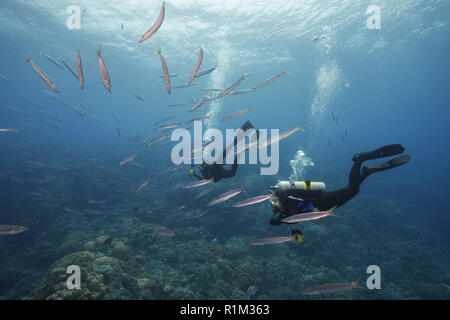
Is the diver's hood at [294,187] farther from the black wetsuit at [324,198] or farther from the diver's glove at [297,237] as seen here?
the diver's glove at [297,237]

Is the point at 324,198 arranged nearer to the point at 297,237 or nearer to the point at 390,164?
the point at 297,237

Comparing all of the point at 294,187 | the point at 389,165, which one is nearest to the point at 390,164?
the point at 389,165

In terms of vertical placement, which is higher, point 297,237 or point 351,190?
point 351,190

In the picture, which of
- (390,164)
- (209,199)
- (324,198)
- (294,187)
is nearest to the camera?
(294,187)

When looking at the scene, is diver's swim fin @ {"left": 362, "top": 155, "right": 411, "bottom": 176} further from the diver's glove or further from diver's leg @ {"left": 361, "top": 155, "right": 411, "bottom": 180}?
the diver's glove

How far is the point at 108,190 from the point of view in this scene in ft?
50.4

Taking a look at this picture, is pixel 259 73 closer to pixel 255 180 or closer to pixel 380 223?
pixel 255 180

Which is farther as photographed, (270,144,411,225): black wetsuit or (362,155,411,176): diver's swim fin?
(362,155,411,176): diver's swim fin

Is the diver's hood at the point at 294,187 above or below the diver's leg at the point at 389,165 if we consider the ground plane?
below

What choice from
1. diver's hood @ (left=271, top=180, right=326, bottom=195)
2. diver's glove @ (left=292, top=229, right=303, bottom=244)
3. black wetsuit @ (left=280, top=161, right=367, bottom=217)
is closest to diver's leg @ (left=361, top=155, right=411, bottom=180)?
black wetsuit @ (left=280, top=161, right=367, bottom=217)

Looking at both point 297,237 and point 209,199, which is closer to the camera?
point 297,237

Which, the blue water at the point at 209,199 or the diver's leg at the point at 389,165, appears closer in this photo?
the diver's leg at the point at 389,165

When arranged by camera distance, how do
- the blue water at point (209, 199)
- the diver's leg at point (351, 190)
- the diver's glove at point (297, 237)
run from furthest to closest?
the blue water at point (209, 199) < the diver's leg at point (351, 190) < the diver's glove at point (297, 237)

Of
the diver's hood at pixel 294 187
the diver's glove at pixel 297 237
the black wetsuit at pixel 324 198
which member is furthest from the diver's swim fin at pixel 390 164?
the diver's glove at pixel 297 237
